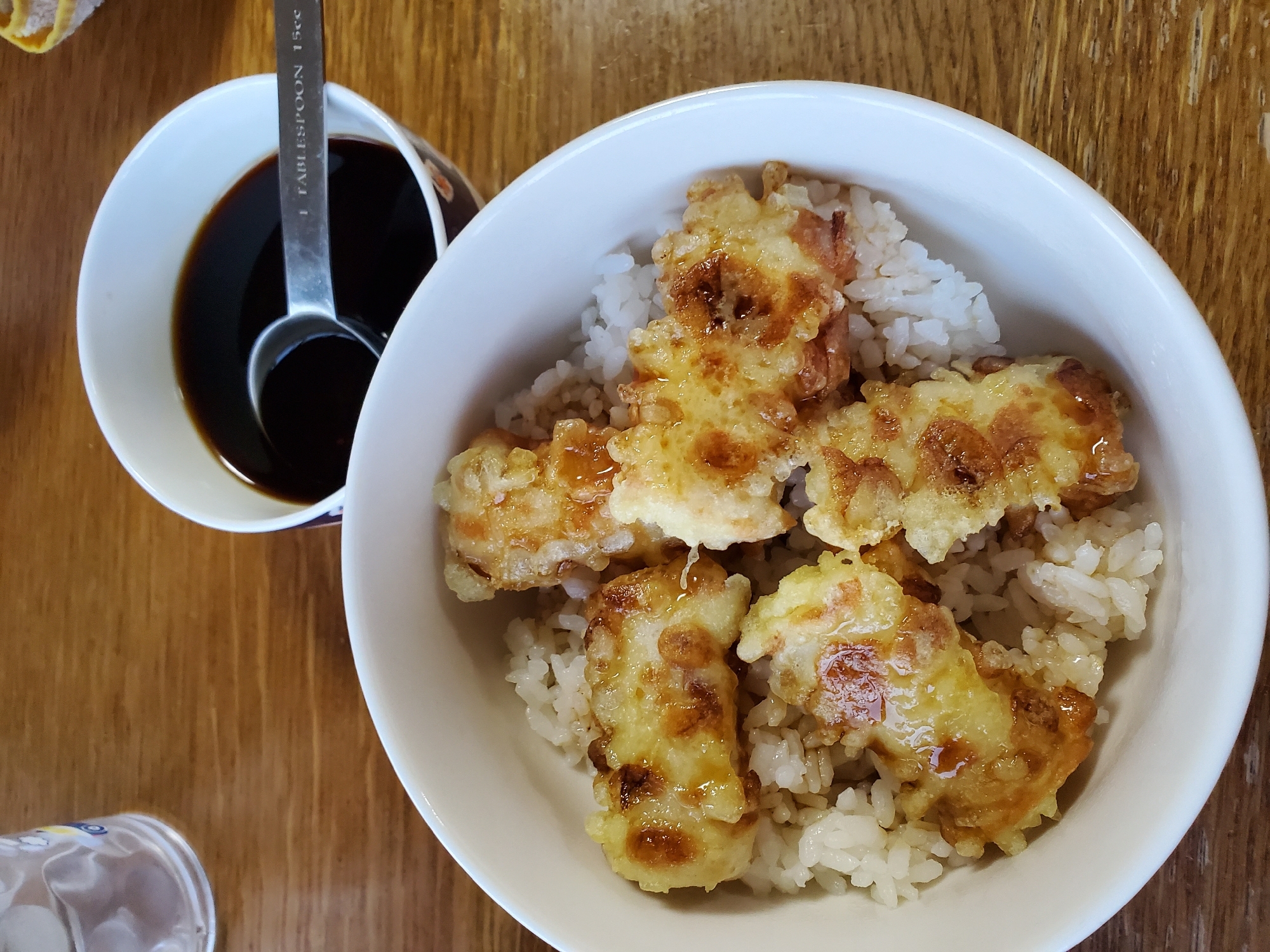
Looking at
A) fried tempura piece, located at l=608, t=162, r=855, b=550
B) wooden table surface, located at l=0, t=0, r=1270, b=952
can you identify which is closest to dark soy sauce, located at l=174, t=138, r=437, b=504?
wooden table surface, located at l=0, t=0, r=1270, b=952

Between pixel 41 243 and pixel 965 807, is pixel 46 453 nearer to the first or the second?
pixel 41 243

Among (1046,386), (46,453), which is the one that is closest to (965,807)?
(1046,386)

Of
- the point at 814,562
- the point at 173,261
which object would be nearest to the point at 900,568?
the point at 814,562

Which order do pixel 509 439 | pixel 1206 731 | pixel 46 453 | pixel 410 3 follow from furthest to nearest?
pixel 46 453 → pixel 410 3 → pixel 509 439 → pixel 1206 731

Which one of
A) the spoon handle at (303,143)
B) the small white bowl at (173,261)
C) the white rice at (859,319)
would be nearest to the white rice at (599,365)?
the white rice at (859,319)

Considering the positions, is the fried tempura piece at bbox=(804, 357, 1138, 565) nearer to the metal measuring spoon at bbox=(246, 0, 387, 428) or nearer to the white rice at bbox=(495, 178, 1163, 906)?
the white rice at bbox=(495, 178, 1163, 906)

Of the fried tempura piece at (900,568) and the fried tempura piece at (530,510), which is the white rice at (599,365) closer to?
the fried tempura piece at (530,510)

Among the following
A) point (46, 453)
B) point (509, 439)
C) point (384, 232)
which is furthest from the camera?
point (46, 453)
